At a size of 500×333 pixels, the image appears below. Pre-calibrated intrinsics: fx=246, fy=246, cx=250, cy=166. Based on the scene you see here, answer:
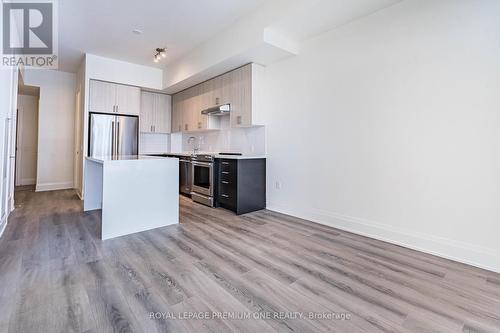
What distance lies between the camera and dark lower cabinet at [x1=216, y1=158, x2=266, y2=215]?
3885 mm

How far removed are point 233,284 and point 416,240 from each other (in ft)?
6.61

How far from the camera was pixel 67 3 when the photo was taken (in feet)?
10.4

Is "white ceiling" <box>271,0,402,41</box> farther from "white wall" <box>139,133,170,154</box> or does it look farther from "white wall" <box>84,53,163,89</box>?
"white wall" <box>139,133,170,154</box>

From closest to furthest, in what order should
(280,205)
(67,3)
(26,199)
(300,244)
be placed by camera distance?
1. (300,244)
2. (67,3)
3. (280,205)
4. (26,199)

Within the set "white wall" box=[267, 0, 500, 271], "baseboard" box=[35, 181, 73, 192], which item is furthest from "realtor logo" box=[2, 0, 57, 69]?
"white wall" box=[267, 0, 500, 271]

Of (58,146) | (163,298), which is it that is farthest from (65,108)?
(163,298)

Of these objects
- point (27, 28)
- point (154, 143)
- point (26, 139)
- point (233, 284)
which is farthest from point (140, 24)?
point (26, 139)

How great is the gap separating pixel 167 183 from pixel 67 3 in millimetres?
2637

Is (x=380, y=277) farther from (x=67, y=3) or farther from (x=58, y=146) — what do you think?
(x=58, y=146)

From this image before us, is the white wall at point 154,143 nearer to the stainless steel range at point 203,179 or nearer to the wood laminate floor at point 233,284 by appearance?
the stainless steel range at point 203,179

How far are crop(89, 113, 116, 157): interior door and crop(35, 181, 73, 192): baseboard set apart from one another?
1804 millimetres

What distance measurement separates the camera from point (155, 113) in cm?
630

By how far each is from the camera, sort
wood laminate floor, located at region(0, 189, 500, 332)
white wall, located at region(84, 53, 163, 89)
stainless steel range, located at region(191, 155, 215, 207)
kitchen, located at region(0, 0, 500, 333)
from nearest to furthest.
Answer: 1. wood laminate floor, located at region(0, 189, 500, 332)
2. kitchen, located at region(0, 0, 500, 333)
3. stainless steel range, located at region(191, 155, 215, 207)
4. white wall, located at region(84, 53, 163, 89)

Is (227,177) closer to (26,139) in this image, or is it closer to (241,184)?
(241,184)
